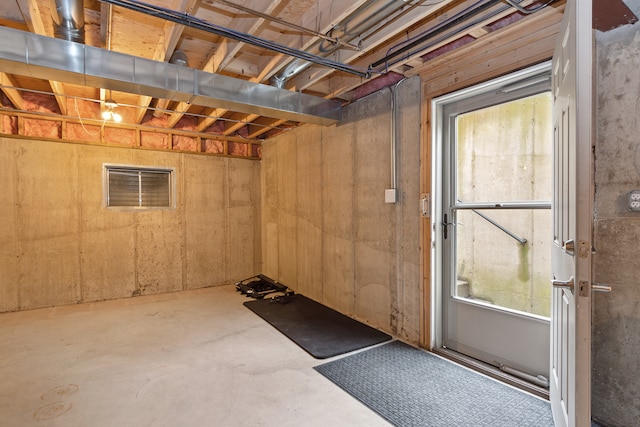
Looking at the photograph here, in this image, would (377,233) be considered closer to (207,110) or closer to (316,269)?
(316,269)

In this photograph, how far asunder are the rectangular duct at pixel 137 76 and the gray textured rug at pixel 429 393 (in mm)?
2403

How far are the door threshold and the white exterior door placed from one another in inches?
24.8

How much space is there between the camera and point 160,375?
2467 mm

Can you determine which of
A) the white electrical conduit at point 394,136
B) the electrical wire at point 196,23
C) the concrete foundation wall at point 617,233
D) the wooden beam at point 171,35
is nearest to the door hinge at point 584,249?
the concrete foundation wall at point 617,233

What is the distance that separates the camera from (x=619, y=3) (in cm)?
167

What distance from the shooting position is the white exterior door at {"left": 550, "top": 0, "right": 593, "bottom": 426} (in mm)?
1244

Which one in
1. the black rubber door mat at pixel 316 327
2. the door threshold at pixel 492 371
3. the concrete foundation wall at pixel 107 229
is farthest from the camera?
the concrete foundation wall at pixel 107 229

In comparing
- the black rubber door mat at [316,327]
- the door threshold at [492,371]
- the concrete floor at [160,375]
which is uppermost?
the door threshold at [492,371]

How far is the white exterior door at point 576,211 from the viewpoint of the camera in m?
1.24

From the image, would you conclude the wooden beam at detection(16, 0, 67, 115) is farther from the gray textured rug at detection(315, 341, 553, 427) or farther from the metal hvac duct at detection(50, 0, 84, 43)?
the gray textured rug at detection(315, 341, 553, 427)

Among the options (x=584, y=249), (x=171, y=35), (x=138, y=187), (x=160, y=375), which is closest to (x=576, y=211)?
(x=584, y=249)

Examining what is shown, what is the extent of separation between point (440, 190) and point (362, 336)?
5.01 feet

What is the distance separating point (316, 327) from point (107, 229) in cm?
326

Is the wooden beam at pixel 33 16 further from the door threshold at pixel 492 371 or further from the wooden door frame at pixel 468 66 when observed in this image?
the door threshold at pixel 492 371
